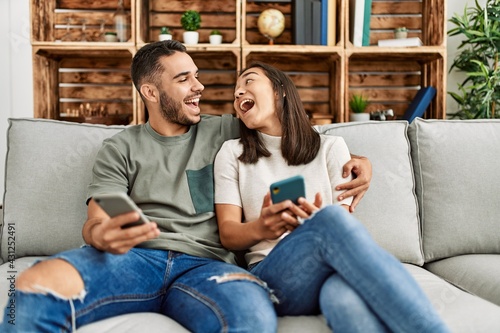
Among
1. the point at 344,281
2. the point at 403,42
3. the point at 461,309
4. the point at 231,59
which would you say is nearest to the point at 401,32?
the point at 403,42

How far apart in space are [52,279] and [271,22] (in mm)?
1832

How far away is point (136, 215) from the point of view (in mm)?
1145

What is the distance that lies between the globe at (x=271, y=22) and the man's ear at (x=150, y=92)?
101cm

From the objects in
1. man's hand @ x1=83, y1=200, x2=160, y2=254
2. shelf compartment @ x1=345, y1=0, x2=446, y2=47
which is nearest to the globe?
shelf compartment @ x1=345, y1=0, x2=446, y2=47

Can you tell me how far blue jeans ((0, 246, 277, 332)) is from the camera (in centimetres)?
112

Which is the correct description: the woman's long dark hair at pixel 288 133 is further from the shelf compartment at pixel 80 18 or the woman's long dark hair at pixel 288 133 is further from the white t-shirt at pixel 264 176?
the shelf compartment at pixel 80 18

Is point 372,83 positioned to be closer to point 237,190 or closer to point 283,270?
point 237,190

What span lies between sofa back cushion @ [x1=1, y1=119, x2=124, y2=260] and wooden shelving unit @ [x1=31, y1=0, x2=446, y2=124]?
75 centimetres

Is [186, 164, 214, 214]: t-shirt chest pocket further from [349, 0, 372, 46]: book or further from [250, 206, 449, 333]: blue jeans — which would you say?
[349, 0, 372, 46]: book

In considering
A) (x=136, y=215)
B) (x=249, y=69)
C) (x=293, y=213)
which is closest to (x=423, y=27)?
(x=249, y=69)

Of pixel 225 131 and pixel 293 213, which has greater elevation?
pixel 225 131

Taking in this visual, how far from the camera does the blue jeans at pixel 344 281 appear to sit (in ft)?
3.61

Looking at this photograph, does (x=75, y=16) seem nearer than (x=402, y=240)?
No

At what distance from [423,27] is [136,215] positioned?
7.17ft
